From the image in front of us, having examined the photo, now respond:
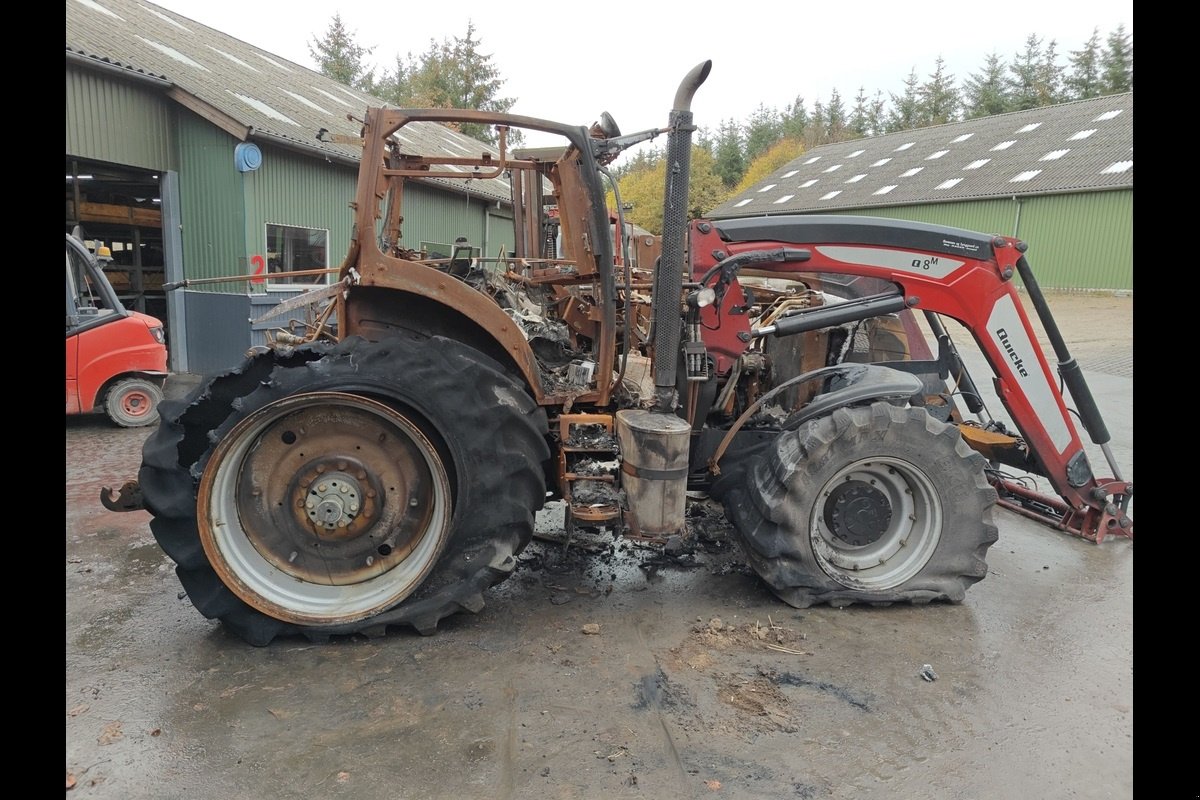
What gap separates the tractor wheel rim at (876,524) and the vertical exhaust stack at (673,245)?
1037 millimetres

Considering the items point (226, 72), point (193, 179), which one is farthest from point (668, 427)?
point (226, 72)

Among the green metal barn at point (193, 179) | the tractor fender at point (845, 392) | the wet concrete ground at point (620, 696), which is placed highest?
the green metal barn at point (193, 179)

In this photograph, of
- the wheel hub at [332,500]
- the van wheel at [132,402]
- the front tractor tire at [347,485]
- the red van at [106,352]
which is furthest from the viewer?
the van wheel at [132,402]

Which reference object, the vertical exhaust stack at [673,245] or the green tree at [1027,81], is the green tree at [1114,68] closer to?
the green tree at [1027,81]

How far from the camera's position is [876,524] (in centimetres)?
419

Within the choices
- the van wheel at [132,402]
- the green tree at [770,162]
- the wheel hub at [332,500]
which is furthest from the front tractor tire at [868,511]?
the green tree at [770,162]

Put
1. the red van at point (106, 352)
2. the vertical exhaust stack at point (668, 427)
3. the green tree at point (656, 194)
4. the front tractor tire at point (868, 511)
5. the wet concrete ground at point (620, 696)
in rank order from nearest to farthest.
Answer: the wet concrete ground at point (620, 696) < the vertical exhaust stack at point (668, 427) < the front tractor tire at point (868, 511) < the red van at point (106, 352) < the green tree at point (656, 194)

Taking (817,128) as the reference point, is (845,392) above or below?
below

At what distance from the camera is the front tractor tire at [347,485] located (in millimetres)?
3525

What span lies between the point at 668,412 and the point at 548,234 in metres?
1.81

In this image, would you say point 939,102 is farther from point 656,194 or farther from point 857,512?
point 857,512

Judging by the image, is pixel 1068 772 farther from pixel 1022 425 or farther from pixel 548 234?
pixel 548 234

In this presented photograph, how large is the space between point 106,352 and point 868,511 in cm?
788

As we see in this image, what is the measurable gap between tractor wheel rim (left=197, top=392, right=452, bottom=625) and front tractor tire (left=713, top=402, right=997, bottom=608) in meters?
1.69
